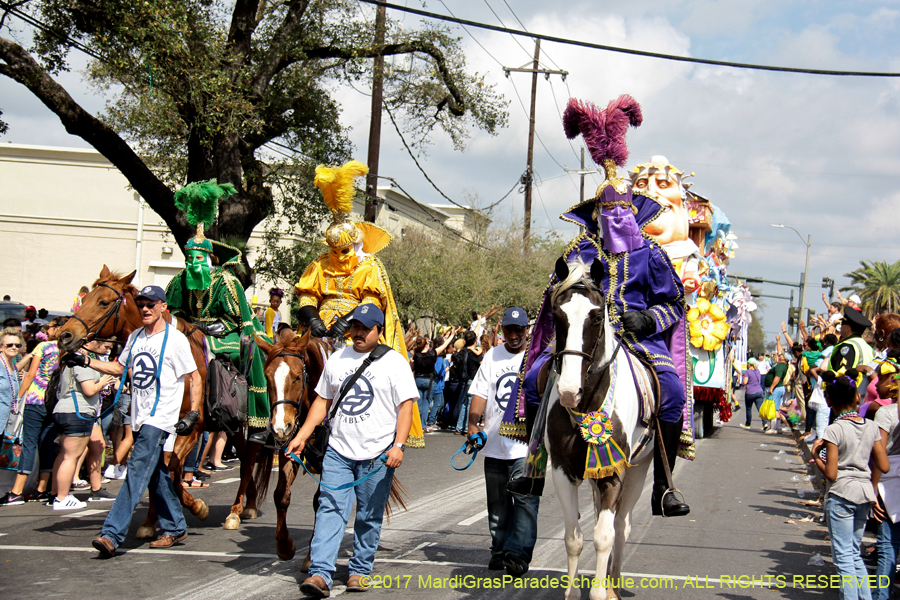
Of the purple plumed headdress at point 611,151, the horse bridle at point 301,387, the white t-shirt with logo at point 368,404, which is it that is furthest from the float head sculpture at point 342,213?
the purple plumed headdress at point 611,151

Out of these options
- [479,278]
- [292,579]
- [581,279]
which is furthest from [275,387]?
[479,278]

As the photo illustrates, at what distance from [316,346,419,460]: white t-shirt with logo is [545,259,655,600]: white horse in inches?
48.4

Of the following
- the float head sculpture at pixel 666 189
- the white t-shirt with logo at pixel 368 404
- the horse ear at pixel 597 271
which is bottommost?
the white t-shirt with logo at pixel 368 404

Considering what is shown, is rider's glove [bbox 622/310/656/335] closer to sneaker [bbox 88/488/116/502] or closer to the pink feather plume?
the pink feather plume

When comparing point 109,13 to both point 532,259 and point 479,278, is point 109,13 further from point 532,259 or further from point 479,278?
point 532,259

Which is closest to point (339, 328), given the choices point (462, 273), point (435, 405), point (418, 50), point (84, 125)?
point (84, 125)

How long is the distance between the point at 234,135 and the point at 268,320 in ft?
19.4

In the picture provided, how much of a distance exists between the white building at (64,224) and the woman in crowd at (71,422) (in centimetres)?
2751

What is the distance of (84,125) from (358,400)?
1072cm

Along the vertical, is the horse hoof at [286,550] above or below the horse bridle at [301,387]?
below

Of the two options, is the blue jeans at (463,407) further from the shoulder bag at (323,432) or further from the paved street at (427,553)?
the shoulder bag at (323,432)

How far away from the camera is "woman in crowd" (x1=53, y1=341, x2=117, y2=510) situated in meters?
9.31

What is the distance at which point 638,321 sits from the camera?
236 inches

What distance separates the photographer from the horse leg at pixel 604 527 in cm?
546
